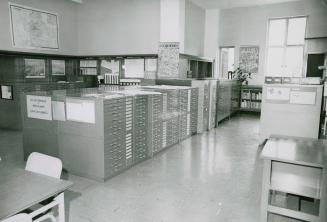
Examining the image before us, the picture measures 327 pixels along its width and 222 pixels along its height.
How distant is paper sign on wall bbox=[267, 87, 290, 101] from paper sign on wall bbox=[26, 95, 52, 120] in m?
3.82

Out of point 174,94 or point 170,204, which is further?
point 174,94

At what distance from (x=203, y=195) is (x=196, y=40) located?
6.42 meters

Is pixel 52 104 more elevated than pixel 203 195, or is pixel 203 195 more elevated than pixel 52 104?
pixel 52 104

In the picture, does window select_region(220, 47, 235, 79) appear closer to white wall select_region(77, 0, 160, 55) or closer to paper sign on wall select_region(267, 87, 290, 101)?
white wall select_region(77, 0, 160, 55)

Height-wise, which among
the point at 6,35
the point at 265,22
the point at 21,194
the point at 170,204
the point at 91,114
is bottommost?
the point at 170,204

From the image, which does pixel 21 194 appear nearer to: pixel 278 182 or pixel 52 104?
pixel 278 182

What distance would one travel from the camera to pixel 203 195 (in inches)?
121

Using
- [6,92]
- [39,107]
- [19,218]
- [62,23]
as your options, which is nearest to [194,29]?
[62,23]

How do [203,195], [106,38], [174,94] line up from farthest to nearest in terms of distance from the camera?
[106,38]
[174,94]
[203,195]

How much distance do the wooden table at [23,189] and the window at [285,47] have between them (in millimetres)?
8669

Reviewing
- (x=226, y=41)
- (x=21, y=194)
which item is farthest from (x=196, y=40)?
(x=21, y=194)

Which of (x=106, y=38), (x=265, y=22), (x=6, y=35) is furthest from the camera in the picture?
(x=265, y=22)

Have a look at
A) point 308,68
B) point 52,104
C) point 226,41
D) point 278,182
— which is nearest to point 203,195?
point 278,182

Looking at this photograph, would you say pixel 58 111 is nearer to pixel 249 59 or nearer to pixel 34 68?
pixel 34 68
